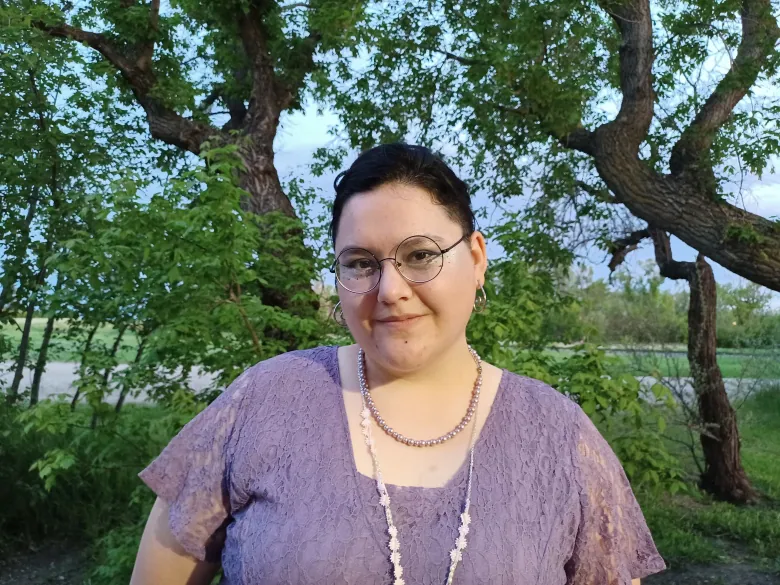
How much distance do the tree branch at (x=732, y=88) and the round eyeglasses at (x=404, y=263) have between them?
507 cm

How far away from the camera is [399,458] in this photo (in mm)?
1256

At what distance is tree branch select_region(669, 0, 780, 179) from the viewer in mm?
5590

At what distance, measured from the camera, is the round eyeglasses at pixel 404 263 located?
1.21m

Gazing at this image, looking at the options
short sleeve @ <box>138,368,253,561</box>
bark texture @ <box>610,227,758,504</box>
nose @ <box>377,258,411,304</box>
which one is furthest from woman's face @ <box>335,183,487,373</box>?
bark texture @ <box>610,227,758,504</box>

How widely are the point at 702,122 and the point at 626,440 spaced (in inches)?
153

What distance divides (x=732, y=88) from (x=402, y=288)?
5681 mm

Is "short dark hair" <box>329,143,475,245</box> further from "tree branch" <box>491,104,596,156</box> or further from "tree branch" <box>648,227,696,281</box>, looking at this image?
"tree branch" <box>648,227,696,281</box>

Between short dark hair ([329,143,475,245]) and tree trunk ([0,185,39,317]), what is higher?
tree trunk ([0,185,39,317])

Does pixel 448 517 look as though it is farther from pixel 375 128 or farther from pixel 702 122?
pixel 375 128

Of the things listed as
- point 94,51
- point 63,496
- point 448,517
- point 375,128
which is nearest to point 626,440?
point 448,517

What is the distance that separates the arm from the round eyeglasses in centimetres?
62

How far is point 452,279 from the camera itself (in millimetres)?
1230

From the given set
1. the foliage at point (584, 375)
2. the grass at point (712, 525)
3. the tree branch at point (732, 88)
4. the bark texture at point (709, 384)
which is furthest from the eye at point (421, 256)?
the bark texture at point (709, 384)

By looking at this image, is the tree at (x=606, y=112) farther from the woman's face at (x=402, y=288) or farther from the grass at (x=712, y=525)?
the woman's face at (x=402, y=288)
